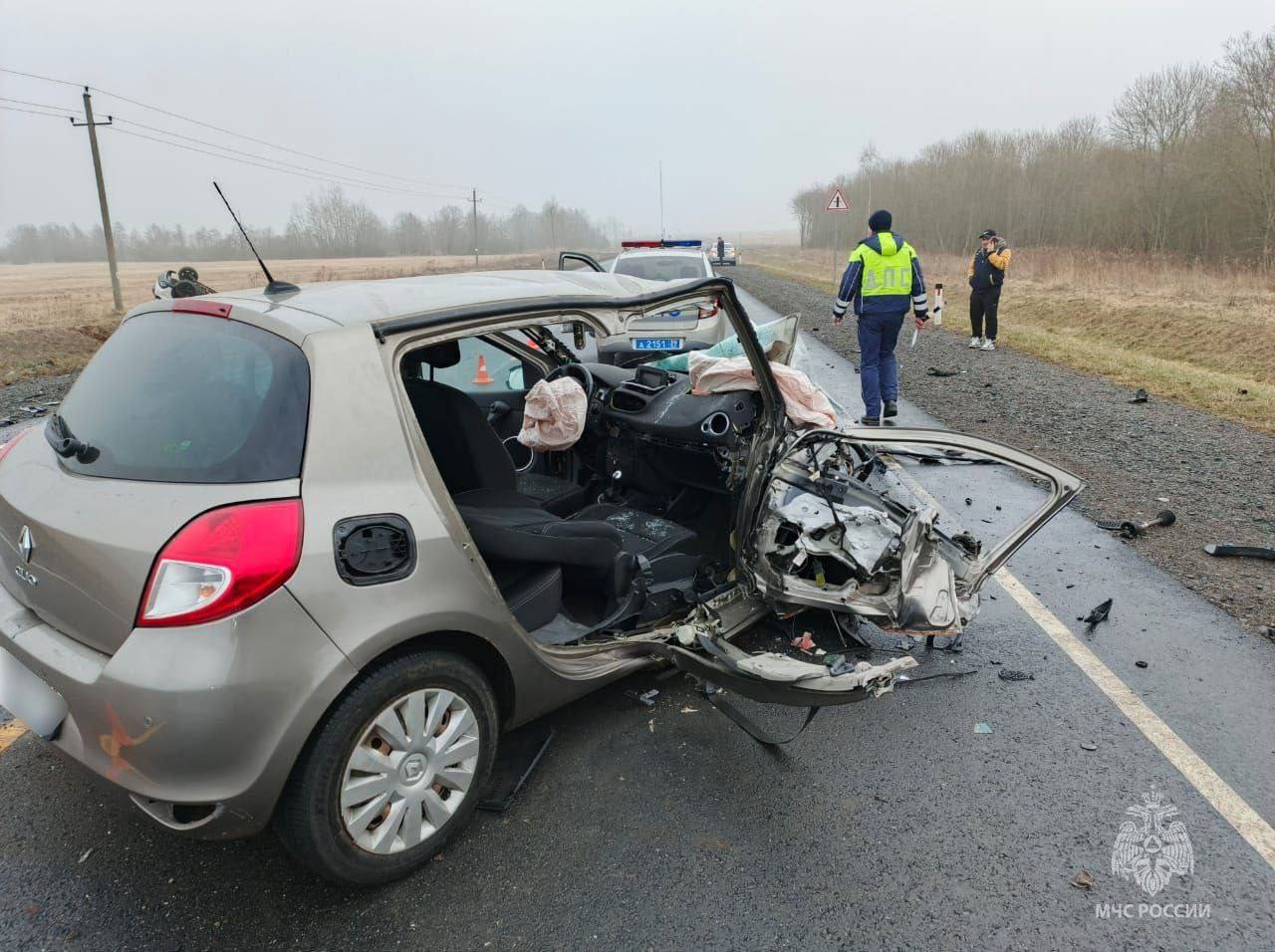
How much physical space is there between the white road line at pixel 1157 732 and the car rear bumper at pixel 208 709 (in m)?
2.76

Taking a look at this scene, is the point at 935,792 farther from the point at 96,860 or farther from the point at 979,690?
the point at 96,860

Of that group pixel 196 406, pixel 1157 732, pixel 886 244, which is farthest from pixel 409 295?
pixel 886 244

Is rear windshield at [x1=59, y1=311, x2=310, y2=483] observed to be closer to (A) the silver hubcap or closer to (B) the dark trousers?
(A) the silver hubcap

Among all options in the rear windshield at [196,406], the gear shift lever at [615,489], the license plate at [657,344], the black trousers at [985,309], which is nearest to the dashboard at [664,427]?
the gear shift lever at [615,489]

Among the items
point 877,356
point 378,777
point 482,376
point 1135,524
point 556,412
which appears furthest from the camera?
point 877,356

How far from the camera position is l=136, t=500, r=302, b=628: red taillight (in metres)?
1.87

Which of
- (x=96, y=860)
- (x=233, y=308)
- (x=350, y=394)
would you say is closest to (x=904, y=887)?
(x=350, y=394)

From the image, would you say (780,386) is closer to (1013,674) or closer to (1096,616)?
(1013,674)

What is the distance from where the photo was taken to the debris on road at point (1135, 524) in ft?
16.4

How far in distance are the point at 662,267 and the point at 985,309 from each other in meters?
5.83

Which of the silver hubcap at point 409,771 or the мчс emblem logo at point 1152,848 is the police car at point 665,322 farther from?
the мчс emblem logo at point 1152,848

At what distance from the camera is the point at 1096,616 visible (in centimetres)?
386

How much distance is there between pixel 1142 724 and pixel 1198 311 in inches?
624

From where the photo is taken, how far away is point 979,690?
3287 millimetres
